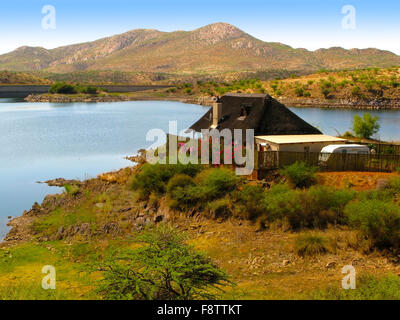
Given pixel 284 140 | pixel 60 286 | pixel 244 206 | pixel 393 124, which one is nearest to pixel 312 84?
pixel 393 124

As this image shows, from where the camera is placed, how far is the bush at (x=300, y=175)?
1825 centimetres

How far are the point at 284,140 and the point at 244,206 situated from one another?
6.06 m

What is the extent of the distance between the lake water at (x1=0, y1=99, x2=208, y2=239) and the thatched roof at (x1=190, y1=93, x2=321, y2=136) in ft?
41.6

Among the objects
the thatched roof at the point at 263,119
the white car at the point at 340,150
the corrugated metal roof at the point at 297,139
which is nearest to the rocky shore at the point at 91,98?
the thatched roof at the point at 263,119

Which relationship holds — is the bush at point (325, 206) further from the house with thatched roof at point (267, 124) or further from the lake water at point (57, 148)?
the lake water at point (57, 148)

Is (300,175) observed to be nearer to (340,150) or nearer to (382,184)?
(340,150)

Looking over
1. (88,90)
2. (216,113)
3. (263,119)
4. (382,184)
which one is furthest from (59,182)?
(88,90)

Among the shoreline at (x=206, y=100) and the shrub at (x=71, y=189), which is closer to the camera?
the shrub at (x=71, y=189)

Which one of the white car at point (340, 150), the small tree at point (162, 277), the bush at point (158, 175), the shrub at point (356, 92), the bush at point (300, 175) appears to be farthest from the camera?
the shrub at point (356, 92)

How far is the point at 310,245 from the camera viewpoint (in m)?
13.6

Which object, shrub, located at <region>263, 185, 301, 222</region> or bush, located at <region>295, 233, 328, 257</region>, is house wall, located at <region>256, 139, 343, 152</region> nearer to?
shrub, located at <region>263, 185, 301, 222</region>

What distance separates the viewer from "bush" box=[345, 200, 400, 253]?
1319 centimetres

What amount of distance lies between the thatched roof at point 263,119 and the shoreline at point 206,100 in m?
55.3

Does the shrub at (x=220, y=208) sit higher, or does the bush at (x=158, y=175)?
the bush at (x=158, y=175)
